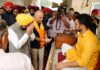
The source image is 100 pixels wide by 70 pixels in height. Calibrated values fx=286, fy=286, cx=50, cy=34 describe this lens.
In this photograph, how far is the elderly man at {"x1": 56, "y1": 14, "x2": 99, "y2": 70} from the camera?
9.73 ft

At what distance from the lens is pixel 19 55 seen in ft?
5.62

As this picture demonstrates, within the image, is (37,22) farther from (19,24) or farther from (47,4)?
(47,4)

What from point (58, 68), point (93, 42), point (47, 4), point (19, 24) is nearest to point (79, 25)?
point (93, 42)

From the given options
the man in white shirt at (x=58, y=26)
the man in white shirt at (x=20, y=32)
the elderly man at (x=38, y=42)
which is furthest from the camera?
the man in white shirt at (x=58, y=26)

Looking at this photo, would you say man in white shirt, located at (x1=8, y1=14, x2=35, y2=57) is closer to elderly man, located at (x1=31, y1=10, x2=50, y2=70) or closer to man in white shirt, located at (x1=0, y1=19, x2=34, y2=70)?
elderly man, located at (x1=31, y1=10, x2=50, y2=70)

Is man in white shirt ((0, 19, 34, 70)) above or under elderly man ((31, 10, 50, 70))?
above

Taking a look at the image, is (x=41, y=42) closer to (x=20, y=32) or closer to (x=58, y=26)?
(x=20, y=32)

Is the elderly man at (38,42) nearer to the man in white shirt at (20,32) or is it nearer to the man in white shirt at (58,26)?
the man in white shirt at (20,32)

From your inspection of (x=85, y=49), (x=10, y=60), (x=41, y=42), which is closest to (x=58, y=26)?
(x=41, y=42)

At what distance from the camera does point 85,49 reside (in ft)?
9.71

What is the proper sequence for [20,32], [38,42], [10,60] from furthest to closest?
1. [38,42]
2. [20,32]
3. [10,60]

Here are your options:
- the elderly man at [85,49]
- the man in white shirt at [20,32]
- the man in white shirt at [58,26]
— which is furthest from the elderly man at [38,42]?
the man in white shirt at [58,26]

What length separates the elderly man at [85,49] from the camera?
2.96 m

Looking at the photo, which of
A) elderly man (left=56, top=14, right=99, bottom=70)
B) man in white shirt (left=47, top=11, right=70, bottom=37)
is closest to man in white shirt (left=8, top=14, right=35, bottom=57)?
elderly man (left=56, top=14, right=99, bottom=70)
